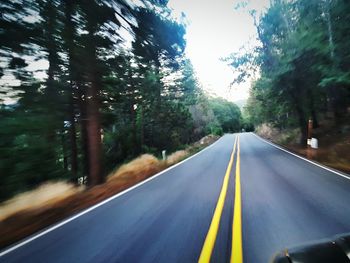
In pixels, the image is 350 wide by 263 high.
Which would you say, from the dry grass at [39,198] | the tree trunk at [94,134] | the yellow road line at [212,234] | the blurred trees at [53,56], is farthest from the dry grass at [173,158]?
the yellow road line at [212,234]

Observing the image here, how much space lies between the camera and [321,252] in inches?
79.4

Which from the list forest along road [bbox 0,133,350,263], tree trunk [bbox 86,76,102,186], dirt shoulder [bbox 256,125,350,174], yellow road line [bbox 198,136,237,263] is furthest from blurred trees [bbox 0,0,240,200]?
dirt shoulder [bbox 256,125,350,174]

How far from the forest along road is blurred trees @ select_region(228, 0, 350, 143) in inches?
359

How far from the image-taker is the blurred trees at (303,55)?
47.5ft

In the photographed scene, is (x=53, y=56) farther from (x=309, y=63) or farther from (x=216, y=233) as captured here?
(x=309, y=63)

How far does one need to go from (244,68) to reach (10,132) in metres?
19.1

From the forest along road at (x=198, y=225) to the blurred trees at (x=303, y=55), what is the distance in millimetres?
9121

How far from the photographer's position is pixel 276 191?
8.05 meters

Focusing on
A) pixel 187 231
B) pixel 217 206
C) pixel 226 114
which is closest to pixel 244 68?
pixel 217 206

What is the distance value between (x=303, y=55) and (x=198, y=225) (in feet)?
49.4

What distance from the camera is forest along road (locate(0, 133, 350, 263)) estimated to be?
430cm

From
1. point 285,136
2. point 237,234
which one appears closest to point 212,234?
point 237,234

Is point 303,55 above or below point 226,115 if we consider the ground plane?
above

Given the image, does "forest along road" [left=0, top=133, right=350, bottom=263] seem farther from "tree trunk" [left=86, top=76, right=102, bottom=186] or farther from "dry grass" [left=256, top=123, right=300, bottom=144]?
"dry grass" [left=256, top=123, right=300, bottom=144]
